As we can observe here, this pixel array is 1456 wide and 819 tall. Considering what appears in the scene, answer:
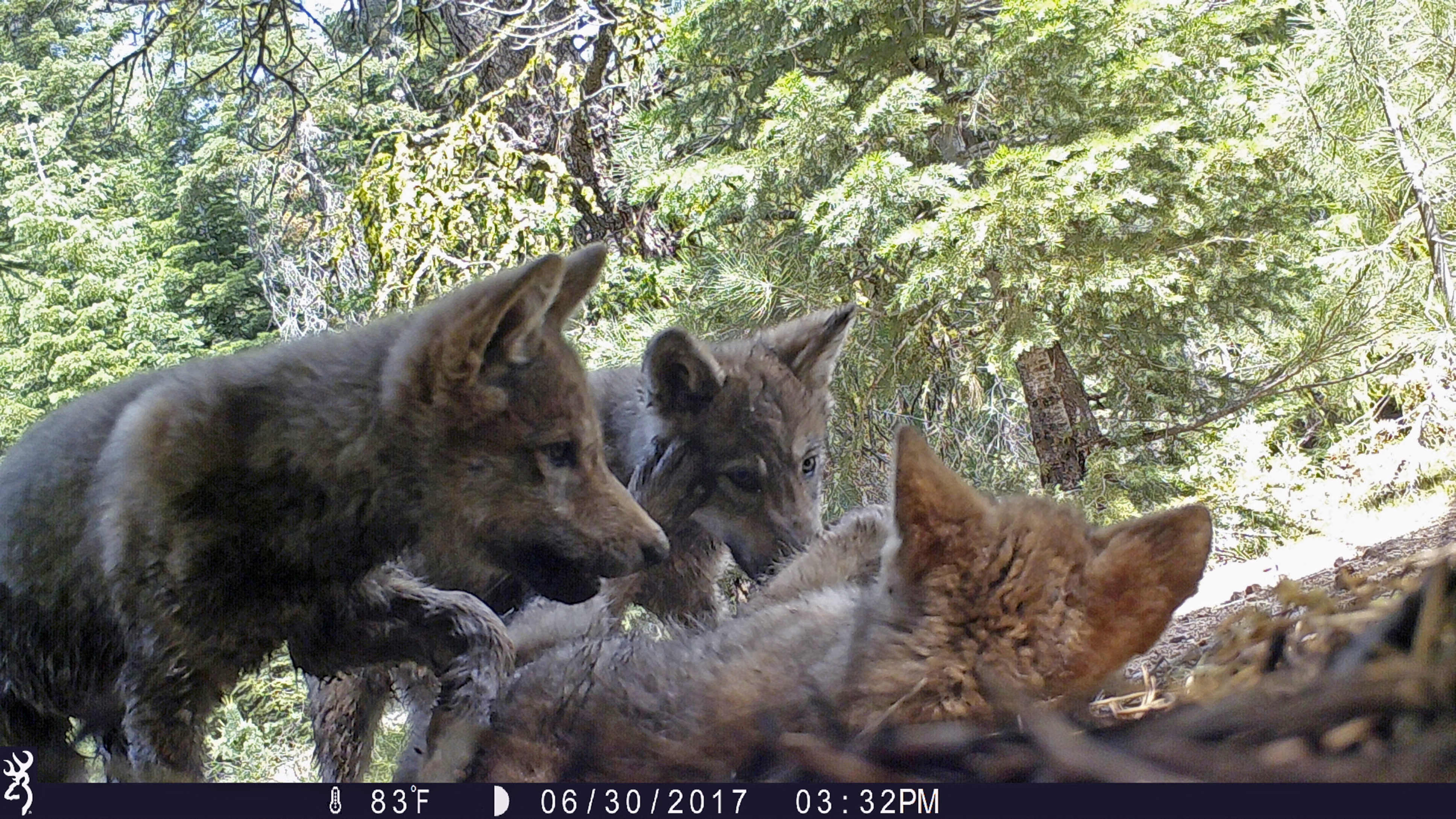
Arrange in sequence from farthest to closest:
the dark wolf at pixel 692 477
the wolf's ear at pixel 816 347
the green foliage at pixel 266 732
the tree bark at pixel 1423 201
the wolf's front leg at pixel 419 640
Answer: the tree bark at pixel 1423 201 < the wolf's ear at pixel 816 347 < the dark wolf at pixel 692 477 < the green foliage at pixel 266 732 < the wolf's front leg at pixel 419 640

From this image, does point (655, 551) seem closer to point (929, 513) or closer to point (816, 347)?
point (929, 513)

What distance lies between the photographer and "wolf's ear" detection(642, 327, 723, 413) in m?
1.33

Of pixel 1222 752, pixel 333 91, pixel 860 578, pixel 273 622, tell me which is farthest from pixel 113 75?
pixel 1222 752

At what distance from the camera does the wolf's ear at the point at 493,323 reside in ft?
3.46

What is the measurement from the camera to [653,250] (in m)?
2.74

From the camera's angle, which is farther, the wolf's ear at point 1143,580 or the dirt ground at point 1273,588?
the dirt ground at point 1273,588

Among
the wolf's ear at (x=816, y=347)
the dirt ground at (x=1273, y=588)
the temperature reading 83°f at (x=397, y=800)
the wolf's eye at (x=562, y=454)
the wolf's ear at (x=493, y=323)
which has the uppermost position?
the wolf's ear at (x=493, y=323)

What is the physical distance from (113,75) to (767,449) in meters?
1.45

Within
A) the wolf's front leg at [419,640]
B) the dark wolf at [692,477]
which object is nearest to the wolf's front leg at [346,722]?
the dark wolf at [692,477]

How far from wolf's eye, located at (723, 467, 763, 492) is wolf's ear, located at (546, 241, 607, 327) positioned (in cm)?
33

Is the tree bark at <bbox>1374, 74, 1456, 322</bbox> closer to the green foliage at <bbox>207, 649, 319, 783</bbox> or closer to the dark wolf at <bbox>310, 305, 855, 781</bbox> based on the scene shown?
the dark wolf at <bbox>310, 305, 855, 781</bbox>

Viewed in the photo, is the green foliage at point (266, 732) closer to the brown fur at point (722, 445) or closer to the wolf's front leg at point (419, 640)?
the wolf's front leg at point (419, 640)

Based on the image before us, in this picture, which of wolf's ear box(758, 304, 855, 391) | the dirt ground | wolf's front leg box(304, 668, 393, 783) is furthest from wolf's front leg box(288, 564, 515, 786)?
the dirt ground

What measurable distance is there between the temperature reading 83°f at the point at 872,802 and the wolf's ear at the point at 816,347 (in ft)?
2.35
